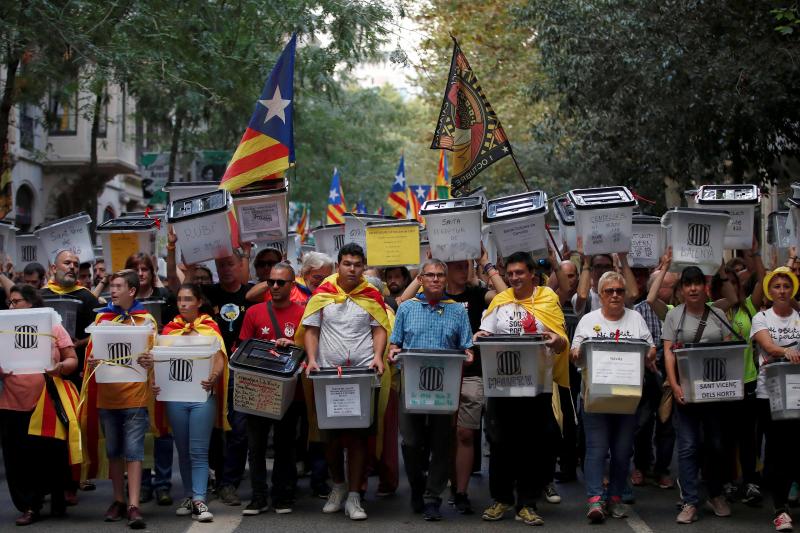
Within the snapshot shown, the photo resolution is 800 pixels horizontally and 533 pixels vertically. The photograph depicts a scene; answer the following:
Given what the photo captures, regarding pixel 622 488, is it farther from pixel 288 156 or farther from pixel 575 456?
pixel 288 156

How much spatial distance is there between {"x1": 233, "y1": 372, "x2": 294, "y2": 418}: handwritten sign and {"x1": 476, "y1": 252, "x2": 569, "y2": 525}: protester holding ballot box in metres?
1.51

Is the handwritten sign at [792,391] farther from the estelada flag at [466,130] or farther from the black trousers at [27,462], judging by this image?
the black trousers at [27,462]

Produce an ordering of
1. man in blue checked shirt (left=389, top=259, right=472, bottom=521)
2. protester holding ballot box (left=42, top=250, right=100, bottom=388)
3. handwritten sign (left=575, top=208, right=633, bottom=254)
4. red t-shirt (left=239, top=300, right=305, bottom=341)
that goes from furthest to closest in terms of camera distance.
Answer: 1. protester holding ballot box (left=42, top=250, right=100, bottom=388)
2. handwritten sign (left=575, top=208, right=633, bottom=254)
3. red t-shirt (left=239, top=300, right=305, bottom=341)
4. man in blue checked shirt (left=389, top=259, right=472, bottom=521)

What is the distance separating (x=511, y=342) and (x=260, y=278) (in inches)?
127

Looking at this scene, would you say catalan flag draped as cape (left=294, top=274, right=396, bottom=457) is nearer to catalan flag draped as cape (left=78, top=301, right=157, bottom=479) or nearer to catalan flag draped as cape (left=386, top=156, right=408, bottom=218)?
catalan flag draped as cape (left=78, top=301, right=157, bottom=479)

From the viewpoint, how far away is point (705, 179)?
65.0 feet

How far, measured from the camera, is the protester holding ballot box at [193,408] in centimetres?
930

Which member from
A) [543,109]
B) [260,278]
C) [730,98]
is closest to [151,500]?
[260,278]

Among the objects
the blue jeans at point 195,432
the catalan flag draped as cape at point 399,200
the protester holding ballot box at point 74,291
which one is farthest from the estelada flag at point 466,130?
the catalan flag draped as cape at point 399,200

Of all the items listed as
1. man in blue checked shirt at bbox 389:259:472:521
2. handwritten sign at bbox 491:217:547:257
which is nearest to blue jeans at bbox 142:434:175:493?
man in blue checked shirt at bbox 389:259:472:521

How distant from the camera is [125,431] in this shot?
9.30 meters

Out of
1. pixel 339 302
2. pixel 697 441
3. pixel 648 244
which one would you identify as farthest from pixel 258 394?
pixel 648 244

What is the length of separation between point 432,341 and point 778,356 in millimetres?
2468

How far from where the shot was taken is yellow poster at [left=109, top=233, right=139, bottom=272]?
11.8 metres
